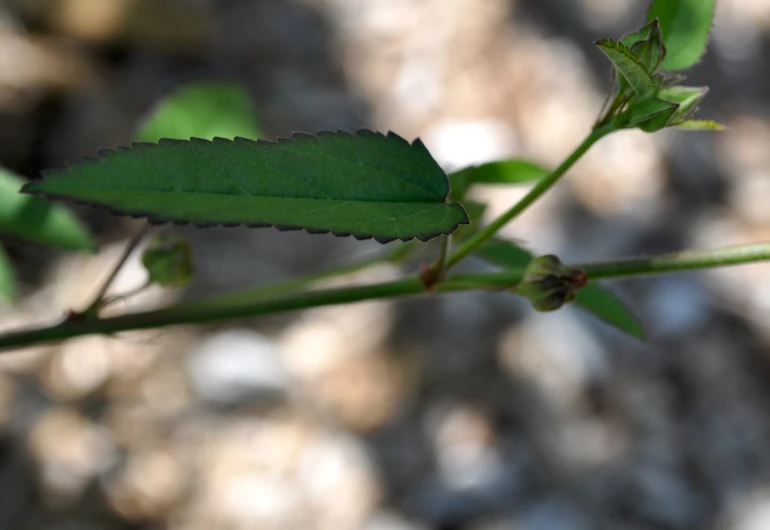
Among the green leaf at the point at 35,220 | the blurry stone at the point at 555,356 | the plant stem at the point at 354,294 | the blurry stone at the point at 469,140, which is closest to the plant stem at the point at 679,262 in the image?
the plant stem at the point at 354,294

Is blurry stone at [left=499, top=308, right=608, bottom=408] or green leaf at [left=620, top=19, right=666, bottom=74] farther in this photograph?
blurry stone at [left=499, top=308, right=608, bottom=408]

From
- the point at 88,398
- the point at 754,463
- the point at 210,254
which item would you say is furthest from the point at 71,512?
the point at 754,463

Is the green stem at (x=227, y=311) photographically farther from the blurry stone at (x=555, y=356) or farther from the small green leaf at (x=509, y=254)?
the blurry stone at (x=555, y=356)

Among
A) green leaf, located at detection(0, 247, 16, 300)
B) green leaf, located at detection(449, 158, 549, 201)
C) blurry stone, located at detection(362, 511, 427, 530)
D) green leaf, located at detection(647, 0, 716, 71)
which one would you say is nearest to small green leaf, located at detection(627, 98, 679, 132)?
green leaf, located at detection(647, 0, 716, 71)

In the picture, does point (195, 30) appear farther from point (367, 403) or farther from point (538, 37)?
Answer: point (367, 403)

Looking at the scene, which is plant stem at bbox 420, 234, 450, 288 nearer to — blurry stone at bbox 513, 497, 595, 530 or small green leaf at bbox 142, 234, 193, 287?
small green leaf at bbox 142, 234, 193, 287

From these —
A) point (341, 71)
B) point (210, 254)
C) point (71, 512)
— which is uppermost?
point (341, 71)

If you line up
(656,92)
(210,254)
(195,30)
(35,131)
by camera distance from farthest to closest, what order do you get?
(195,30) < (35,131) < (210,254) < (656,92)
